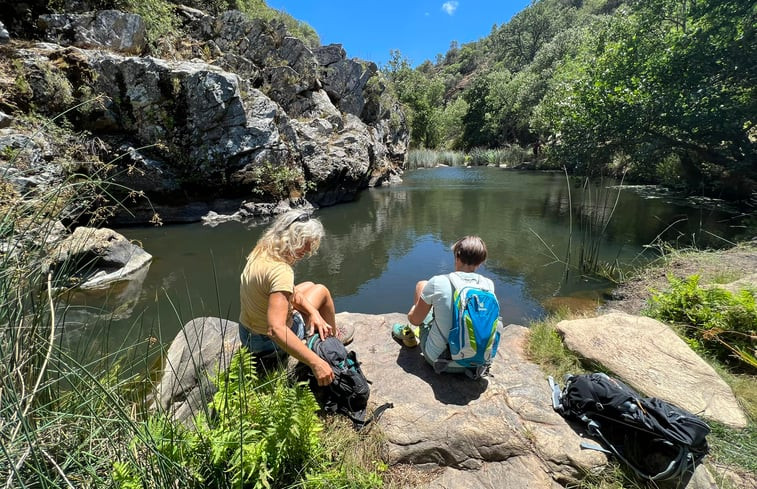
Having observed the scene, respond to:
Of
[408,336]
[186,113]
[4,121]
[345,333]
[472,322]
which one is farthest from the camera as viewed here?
[186,113]

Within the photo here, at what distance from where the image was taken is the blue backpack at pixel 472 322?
7.28 ft

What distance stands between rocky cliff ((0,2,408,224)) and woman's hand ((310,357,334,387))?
648 cm

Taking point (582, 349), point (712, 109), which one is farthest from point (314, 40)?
point (582, 349)

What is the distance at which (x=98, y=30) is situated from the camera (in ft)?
33.9

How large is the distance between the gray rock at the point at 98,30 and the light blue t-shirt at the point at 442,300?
44.8 feet

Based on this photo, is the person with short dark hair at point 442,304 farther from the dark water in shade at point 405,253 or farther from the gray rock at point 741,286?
the gray rock at point 741,286

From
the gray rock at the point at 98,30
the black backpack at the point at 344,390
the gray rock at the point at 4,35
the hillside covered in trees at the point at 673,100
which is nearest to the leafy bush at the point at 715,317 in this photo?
the black backpack at the point at 344,390

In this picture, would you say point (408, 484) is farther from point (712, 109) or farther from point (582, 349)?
point (712, 109)

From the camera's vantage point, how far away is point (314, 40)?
1123 inches

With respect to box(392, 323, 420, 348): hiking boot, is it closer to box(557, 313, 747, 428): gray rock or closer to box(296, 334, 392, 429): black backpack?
box(296, 334, 392, 429): black backpack

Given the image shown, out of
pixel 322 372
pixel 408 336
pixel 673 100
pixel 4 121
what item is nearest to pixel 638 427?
pixel 408 336

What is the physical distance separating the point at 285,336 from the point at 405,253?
22.7ft

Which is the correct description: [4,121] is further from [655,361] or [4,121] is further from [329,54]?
[329,54]

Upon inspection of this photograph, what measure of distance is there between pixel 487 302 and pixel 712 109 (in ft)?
36.0
